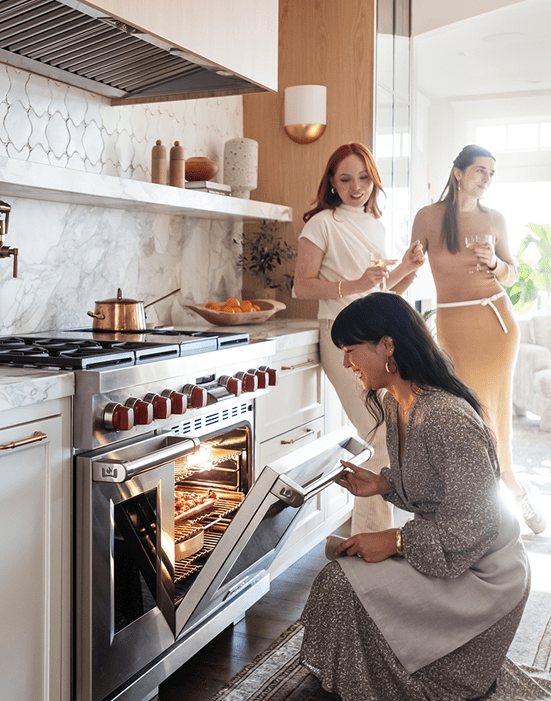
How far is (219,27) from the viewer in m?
2.42

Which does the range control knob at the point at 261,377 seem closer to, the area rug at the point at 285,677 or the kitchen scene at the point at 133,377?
the kitchen scene at the point at 133,377

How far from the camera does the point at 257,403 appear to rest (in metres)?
2.63

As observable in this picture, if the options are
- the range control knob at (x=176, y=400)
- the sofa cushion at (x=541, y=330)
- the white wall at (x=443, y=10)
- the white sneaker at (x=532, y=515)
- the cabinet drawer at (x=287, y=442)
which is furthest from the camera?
the sofa cushion at (x=541, y=330)

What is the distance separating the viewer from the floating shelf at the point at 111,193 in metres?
2.16

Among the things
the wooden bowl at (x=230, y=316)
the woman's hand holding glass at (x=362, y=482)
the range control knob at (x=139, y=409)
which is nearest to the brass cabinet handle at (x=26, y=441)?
the range control knob at (x=139, y=409)

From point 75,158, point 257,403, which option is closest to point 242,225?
point 75,158

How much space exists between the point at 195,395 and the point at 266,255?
184 cm

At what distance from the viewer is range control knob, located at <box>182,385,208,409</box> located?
6.88 ft

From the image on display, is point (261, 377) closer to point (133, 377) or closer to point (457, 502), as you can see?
point (133, 377)

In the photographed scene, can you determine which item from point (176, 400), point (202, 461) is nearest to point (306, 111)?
point (202, 461)

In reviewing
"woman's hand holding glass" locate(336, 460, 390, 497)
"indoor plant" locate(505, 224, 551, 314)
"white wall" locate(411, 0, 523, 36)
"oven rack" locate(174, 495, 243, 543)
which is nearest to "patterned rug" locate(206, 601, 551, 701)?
"oven rack" locate(174, 495, 243, 543)

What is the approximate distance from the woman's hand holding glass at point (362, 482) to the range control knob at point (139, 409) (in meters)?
0.56

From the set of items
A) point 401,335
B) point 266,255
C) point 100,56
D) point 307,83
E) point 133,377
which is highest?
point 307,83

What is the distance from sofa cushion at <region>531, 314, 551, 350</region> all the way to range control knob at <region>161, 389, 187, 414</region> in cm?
572
